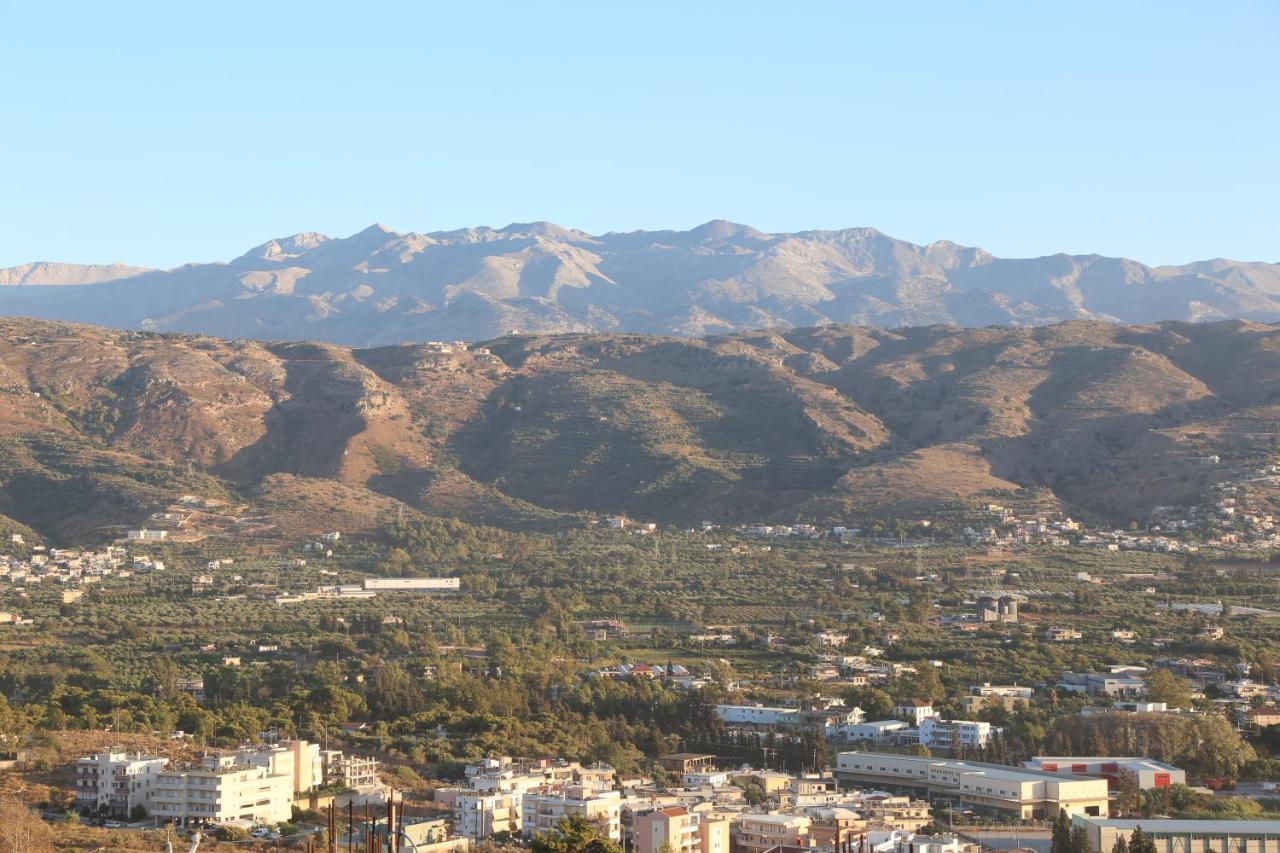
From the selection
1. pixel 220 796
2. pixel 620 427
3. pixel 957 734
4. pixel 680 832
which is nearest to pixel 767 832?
pixel 680 832

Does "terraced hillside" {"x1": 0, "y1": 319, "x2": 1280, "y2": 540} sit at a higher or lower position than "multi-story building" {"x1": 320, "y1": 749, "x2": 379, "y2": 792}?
higher

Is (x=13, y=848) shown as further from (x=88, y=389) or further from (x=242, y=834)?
(x=88, y=389)

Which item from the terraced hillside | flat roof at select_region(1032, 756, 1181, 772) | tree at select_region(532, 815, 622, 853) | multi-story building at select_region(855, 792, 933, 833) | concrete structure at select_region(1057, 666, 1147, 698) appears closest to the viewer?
tree at select_region(532, 815, 622, 853)

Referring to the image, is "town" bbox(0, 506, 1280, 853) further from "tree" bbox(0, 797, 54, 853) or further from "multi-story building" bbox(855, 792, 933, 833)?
"tree" bbox(0, 797, 54, 853)

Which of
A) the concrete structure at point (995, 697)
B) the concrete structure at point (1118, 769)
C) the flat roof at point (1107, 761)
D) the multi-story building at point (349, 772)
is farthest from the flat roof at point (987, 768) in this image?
the multi-story building at point (349, 772)

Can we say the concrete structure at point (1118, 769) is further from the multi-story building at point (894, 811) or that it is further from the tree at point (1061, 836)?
the tree at point (1061, 836)

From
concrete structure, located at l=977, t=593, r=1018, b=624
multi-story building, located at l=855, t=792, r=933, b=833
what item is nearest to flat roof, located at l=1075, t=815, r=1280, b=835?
multi-story building, located at l=855, t=792, r=933, b=833

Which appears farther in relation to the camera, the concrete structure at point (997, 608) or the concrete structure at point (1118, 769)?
the concrete structure at point (997, 608)
